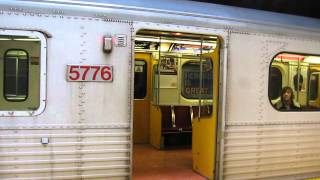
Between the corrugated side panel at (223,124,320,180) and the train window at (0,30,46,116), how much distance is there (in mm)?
2192

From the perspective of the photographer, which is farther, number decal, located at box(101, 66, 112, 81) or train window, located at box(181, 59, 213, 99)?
train window, located at box(181, 59, 213, 99)

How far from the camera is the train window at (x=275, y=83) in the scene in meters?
4.86

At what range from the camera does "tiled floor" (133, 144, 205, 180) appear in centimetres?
493

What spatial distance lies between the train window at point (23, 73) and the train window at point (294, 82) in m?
2.76

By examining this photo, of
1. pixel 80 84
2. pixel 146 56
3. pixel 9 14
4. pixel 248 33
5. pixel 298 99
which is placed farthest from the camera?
pixel 146 56

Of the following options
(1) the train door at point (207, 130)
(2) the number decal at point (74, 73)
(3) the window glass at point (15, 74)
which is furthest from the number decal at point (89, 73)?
(1) the train door at point (207, 130)

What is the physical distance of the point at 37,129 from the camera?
12.1 feet

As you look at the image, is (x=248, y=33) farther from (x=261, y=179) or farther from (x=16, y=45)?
(x=16, y=45)

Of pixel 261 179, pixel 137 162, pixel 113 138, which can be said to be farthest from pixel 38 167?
pixel 261 179

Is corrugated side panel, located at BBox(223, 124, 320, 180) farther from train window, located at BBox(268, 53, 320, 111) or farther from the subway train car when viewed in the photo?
train window, located at BBox(268, 53, 320, 111)

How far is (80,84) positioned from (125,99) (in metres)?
0.49

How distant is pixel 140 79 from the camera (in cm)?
749

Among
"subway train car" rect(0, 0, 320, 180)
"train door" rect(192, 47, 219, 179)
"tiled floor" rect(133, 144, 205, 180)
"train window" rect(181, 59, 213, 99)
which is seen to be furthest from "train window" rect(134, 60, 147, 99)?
"train door" rect(192, 47, 219, 179)

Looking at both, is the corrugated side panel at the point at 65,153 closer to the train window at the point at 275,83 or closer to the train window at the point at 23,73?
the train window at the point at 23,73
